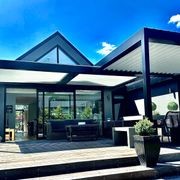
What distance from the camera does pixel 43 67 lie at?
802 cm

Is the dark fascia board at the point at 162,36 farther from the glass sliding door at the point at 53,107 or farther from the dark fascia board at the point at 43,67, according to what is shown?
the glass sliding door at the point at 53,107

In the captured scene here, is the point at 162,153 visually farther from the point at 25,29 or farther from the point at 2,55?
the point at 2,55

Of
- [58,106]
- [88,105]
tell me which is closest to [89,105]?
[88,105]

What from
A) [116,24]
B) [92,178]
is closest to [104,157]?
[92,178]

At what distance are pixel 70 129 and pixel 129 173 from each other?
487 centimetres

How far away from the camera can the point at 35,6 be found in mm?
9523

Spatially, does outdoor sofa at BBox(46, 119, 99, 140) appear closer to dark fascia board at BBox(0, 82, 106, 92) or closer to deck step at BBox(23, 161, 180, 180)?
dark fascia board at BBox(0, 82, 106, 92)

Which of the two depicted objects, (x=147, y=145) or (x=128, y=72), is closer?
(x=147, y=145)

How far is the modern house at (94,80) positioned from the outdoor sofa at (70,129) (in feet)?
3.30

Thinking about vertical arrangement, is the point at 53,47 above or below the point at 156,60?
above

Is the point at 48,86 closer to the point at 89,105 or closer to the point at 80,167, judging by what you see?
the point at 89,105

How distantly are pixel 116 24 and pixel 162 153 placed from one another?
8540 mm

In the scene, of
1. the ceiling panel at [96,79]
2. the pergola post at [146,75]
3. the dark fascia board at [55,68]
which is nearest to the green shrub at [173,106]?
the ceiling panel at [96,79]

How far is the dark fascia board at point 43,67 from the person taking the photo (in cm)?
757
